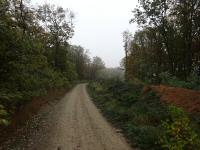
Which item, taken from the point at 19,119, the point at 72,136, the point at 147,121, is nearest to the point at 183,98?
the point at 147,121

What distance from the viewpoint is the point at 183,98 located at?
59.2 ft

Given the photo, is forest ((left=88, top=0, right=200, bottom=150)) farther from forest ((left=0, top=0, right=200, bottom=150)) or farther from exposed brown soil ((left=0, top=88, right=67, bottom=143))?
exposed brown soil ((left=0, top=88, right=67, bottom=143))

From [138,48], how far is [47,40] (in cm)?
2193

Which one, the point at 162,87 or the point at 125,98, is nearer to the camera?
the point at 162,87

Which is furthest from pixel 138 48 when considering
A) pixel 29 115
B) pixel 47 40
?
pixel 29 115

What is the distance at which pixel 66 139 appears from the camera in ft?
43.4

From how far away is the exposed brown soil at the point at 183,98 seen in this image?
52.6ft

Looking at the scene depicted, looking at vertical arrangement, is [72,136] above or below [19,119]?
below

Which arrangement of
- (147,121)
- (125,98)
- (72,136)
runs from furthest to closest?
(125,98)
(147,121)
(72,136)

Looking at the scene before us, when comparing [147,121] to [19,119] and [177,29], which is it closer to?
[19,119]

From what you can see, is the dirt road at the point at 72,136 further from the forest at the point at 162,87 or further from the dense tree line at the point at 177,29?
the dense tree line at the point at 177,29

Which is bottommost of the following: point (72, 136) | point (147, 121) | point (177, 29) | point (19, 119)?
point (72, 136)

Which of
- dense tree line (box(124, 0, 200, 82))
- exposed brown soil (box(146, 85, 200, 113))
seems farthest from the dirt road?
dense tree line (box(124, 0, 200, 82))

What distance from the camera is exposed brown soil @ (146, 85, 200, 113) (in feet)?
52.6
